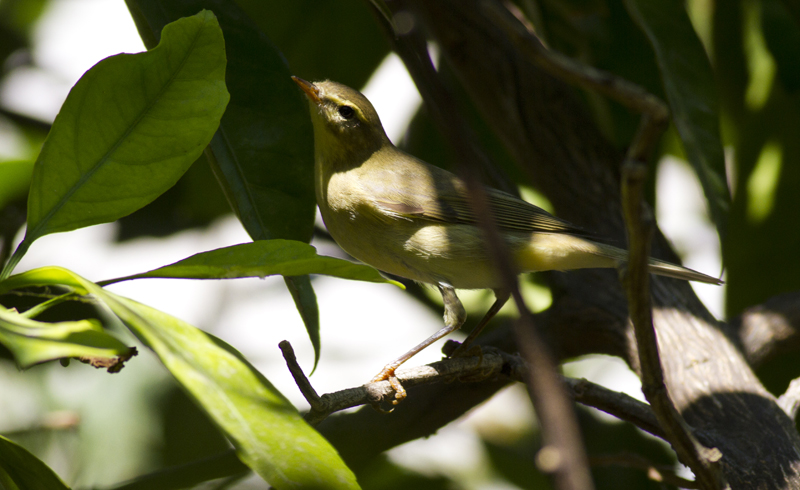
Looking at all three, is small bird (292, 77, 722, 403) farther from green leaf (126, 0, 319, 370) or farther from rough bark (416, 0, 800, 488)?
green leaf (126, 0, 319, 370)

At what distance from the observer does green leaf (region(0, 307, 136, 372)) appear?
867 millimetres

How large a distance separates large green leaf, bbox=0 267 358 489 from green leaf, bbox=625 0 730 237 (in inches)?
62.2

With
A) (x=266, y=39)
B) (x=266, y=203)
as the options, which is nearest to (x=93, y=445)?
(x=266, y=203)

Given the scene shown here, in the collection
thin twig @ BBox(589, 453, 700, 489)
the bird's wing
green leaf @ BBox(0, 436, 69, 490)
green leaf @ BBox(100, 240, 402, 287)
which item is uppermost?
green leaf @ BBox(100, 240, 402, 287)

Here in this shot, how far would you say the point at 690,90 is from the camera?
7.55ft

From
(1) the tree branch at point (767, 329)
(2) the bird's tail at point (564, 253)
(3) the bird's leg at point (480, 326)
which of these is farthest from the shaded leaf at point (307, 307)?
(1) the tree branch at point (767, 329)

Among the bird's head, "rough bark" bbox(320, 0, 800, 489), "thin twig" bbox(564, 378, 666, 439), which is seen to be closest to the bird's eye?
the bird's head

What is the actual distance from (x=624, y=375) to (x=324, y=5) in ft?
10.0

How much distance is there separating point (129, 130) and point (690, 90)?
1.89m

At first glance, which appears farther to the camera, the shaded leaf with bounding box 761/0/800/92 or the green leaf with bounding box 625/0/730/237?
the shaded leaf with bounding box 761/0/800/92

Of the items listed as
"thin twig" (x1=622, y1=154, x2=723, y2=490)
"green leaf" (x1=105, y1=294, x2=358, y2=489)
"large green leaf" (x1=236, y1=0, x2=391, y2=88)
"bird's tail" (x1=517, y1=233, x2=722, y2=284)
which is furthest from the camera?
"large green leaf" (x1=236, y1=0, x2=391, y2=88)

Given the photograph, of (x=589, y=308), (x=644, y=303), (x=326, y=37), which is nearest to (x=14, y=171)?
(x=644, y=303)

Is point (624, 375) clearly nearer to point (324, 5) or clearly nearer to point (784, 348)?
point (784, 348)

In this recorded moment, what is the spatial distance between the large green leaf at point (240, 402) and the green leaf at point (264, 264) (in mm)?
147
